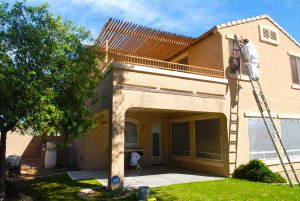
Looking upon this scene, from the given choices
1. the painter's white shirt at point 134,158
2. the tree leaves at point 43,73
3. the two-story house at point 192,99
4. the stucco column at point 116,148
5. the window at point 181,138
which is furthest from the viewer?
the window at point 181,138

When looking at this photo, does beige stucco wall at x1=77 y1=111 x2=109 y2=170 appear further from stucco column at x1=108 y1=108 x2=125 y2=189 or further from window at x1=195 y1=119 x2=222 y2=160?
window at x1=195 y1=119 x2=222 y2=160

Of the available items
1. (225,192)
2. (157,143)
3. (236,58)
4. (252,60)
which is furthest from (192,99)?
(157,143)

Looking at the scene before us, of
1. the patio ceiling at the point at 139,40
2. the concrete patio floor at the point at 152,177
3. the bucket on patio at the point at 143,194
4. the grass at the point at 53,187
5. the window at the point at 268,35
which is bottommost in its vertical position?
the grass at the point at 53,187

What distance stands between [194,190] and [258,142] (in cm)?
581

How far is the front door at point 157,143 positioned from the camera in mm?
16923

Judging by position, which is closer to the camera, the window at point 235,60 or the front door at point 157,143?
the window at point 235,60

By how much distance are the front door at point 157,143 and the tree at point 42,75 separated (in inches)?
326

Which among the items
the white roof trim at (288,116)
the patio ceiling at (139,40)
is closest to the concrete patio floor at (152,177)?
the white roof trim at (288,116)

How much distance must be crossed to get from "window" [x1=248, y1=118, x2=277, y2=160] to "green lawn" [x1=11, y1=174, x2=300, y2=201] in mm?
2522

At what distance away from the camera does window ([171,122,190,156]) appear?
51.5ft

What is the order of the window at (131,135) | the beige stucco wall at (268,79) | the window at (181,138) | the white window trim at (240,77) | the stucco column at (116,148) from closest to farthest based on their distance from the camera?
the stucco column at (116,148) → the beige stucco wall at (268,79) → the white window trim at (240,77) → the window at (181,138) → the window at (131,135)

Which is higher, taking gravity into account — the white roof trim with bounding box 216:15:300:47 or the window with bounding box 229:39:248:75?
the white roof trim with bounding box 216:15:300:47

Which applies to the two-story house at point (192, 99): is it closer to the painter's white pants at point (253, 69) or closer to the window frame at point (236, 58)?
the window frame at point (236, 58)

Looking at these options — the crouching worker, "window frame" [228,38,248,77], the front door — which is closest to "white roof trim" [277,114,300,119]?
"window frame" [228,38,248,77]
